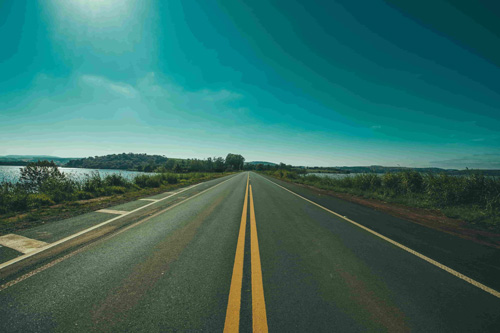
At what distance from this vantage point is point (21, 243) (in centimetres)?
355

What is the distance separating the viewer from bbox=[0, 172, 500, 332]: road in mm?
1850

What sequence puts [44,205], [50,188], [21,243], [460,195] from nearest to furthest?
[21,243] < [44,205] < [460,195] < [50,188]

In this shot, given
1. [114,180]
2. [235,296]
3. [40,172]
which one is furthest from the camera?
[114,180]

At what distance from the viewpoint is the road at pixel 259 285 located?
72.8 inches

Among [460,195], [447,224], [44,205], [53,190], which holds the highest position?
[460,195]

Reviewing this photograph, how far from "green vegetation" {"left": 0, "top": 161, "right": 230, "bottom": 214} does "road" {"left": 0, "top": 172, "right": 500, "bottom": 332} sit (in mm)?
5480

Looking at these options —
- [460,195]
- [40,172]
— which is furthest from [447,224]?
[40,172]

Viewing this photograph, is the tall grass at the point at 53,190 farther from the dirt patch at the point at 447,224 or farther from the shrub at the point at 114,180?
the dirt patch at the point at 447,224

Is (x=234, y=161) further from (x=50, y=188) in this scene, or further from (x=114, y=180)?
(x=50, y=188)

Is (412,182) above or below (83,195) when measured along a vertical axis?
above

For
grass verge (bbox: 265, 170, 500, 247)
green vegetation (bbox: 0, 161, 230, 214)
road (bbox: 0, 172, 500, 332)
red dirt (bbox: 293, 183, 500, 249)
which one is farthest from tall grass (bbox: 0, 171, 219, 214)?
grass verge (bbox: 265, 170, 500, 247)

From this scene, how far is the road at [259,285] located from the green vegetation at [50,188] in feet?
18.0

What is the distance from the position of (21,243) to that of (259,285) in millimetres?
4814

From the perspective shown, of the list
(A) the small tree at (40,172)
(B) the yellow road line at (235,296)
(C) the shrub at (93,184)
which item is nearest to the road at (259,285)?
(B) the yellow road line at (235,296)
